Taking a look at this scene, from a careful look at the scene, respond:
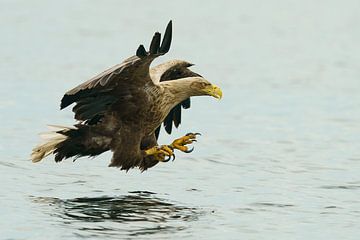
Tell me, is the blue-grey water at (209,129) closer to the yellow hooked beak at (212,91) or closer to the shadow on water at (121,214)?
the shadow on water at (121,214)

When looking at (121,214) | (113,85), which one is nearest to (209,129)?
(113,85)

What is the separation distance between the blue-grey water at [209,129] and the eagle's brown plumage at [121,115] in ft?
1.38

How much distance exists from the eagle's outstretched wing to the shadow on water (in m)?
0.86

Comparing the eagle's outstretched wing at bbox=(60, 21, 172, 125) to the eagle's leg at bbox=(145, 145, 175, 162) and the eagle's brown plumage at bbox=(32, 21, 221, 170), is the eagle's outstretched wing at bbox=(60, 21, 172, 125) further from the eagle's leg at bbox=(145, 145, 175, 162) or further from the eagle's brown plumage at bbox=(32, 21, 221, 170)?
the eagle's leg at bbox=(145, 145, 175, 162)

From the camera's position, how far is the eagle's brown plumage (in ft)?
40.1

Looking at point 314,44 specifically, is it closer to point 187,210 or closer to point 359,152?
point 359,152

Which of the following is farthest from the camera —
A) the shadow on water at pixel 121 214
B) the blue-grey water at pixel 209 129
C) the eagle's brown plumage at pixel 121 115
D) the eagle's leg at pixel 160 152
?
the eagle's leg at pixel 160 152

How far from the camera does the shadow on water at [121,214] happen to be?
10.9 meters

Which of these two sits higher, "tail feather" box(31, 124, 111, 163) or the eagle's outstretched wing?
the eagle's outstretched wing

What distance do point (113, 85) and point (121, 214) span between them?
1305 millimetres

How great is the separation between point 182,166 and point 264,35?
1618 centimetres

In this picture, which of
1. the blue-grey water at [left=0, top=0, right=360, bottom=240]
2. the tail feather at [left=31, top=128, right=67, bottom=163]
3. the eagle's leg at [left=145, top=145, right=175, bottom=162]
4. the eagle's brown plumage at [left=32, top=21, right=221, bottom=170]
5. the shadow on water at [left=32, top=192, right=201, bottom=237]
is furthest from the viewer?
the eagle's leg at [left=145, top=145, right=175, bottom=162]

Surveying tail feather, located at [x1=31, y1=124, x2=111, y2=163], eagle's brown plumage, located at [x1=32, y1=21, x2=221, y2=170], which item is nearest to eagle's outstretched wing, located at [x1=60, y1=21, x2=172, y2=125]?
eagle's brown plumage, located at [x1=32, y1=21, x2=221, y2=170]

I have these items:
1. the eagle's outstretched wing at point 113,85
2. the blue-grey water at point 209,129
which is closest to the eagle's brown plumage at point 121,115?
the eagle's outstretched wing at point 113,85
